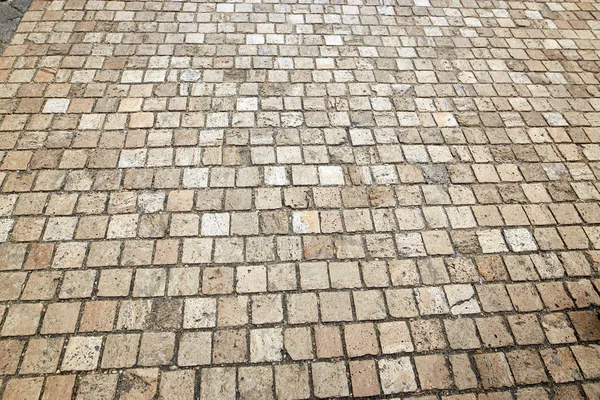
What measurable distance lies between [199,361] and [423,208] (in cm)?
227

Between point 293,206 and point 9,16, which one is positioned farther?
point 9,16

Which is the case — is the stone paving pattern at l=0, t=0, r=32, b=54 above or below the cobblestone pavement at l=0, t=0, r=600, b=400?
above

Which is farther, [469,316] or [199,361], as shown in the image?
[469,316]

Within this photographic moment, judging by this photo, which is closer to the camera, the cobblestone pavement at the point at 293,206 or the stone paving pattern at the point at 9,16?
the cobblestone pavement at the point at 293,206

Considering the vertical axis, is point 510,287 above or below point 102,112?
below

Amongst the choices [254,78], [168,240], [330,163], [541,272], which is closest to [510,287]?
[541,272]

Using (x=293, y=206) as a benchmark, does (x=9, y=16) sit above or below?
above

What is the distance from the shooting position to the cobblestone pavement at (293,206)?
8.97 ft

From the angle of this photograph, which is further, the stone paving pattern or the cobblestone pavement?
the stone paving pattern

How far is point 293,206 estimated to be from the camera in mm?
3500

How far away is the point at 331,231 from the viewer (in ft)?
11.0

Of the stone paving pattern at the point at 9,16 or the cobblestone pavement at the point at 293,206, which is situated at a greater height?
the stone paving pattern at the point at 9,16

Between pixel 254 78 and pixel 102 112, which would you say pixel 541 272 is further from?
pixel 102 112

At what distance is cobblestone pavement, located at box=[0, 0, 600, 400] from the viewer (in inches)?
108
